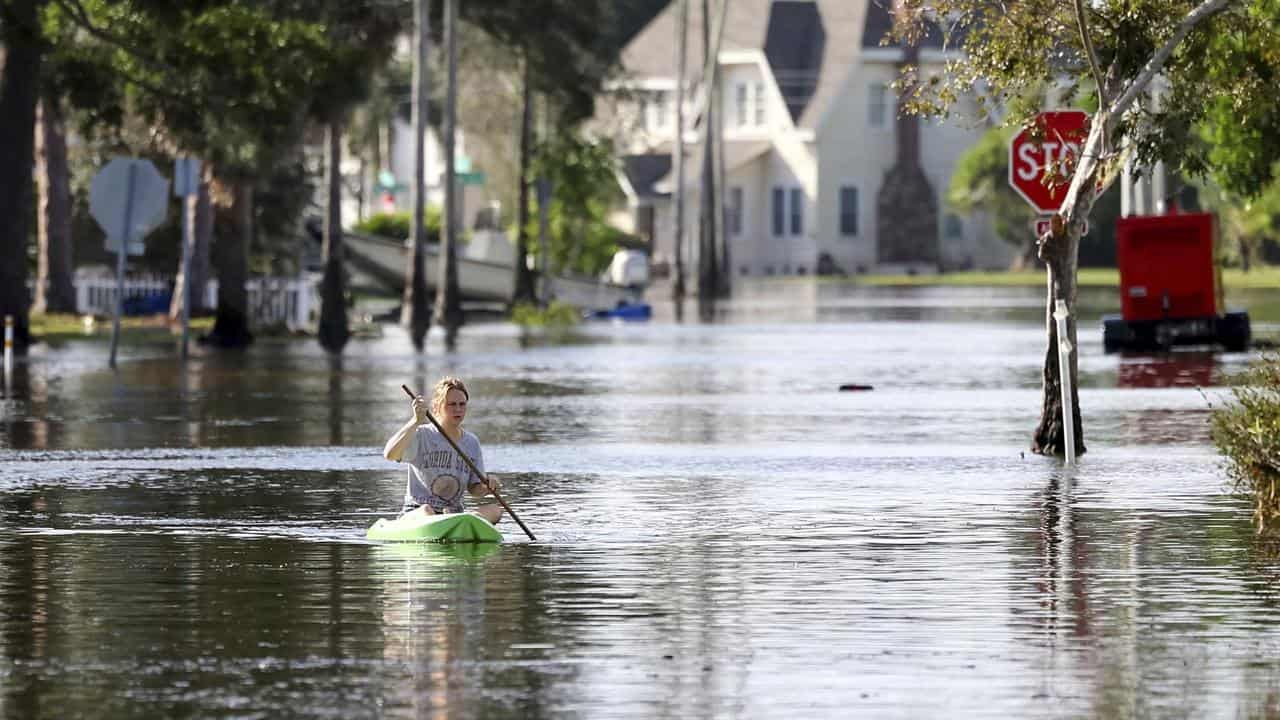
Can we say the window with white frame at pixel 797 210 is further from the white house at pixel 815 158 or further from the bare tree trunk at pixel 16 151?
the bare tree trunk at pixel 16 151

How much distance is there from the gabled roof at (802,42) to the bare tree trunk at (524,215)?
4052 centimetres

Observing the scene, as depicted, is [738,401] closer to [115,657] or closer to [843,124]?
[115,657]

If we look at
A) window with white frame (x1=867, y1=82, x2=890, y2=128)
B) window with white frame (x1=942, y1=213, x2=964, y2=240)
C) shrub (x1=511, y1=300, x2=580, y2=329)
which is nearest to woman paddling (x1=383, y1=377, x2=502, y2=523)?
shrub (x1=511, y1=300, x2=580, y2=329)

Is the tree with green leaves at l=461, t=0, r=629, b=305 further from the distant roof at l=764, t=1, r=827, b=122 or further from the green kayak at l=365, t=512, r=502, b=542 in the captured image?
the green kayak at l=365, t=512, r=502, b=542

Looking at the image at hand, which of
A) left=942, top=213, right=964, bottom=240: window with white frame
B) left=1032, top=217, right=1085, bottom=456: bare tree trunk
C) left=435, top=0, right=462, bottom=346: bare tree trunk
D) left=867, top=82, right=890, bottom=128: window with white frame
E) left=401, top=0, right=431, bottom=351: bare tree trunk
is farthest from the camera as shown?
left=942, top=213, right=964, bottom=240: window with white frame

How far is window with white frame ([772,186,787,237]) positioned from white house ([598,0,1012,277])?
2.2 inches

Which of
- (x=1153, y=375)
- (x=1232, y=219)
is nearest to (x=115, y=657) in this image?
(x=1153, y=375)

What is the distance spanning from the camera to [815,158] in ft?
377

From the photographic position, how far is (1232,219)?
347ft

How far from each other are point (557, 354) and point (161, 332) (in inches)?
445

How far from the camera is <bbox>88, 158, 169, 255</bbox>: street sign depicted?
4038cm

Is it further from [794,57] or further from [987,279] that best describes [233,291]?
[794,57]

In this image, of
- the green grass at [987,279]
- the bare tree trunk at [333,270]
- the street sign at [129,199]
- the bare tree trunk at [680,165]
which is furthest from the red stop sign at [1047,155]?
the green grass at [987,279]

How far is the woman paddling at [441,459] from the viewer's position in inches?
664
